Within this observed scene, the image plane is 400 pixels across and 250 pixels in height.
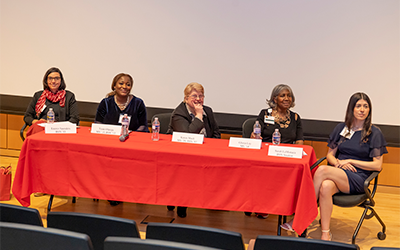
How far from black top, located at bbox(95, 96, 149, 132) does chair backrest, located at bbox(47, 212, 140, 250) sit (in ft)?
7.86

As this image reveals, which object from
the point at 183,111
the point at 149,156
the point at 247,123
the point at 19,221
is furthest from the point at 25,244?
the point at 247,123

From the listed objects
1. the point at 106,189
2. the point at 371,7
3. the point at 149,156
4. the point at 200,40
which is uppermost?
the point at 371,7

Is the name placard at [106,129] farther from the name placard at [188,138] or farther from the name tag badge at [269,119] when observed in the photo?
the name tag badge at [269,119]

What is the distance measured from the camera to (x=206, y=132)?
3.74m

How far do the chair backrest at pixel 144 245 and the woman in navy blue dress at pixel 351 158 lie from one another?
1.99 m

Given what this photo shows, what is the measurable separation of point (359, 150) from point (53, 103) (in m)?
3.25

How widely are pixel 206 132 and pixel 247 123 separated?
0.52 meters

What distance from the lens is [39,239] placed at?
1.38 meters

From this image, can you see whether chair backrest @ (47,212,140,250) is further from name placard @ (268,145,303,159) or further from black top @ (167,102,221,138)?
black top @ (167,102,221,138)

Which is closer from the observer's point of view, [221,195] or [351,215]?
[221,195]

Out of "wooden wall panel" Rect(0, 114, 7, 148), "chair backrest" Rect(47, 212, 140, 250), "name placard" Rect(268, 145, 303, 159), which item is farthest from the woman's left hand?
"wooden wall panel" Rect(0, 114, 7, 148)

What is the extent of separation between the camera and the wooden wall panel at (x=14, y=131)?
550 cm

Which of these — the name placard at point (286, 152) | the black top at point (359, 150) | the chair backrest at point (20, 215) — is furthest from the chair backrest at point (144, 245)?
the black top at point (359, 150)

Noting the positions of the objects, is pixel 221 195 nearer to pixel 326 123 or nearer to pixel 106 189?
pixel 106 189
